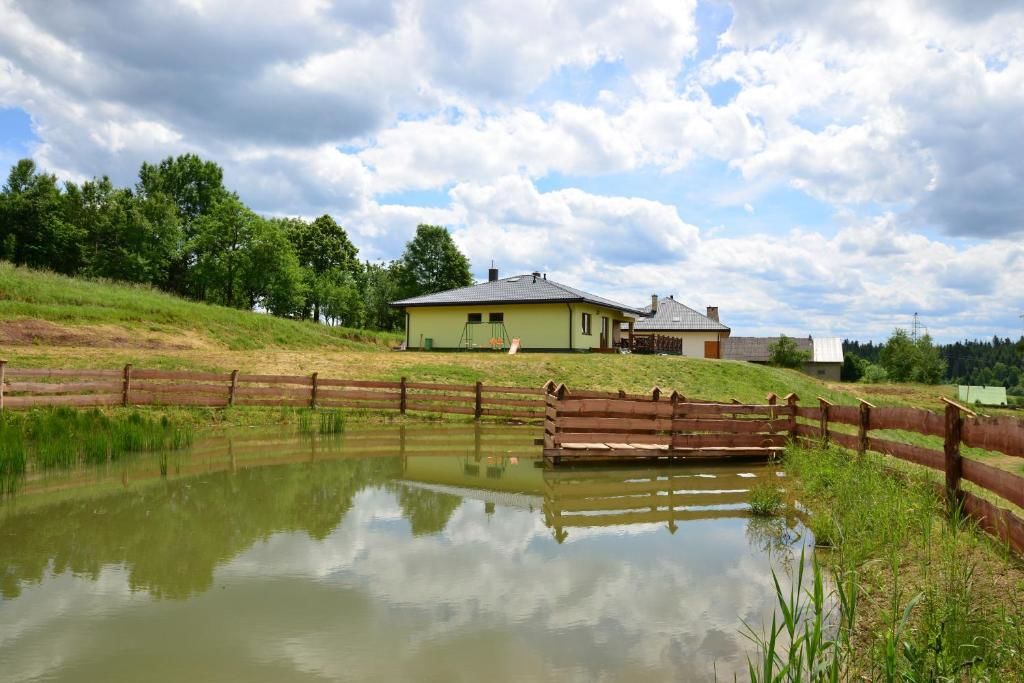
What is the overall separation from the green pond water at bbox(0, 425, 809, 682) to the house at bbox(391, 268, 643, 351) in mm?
24733

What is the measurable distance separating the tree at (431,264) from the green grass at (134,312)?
26.0 meters

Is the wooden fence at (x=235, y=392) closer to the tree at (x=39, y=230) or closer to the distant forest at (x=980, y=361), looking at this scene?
the tree at (x=39, y=230)

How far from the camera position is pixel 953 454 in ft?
21.3

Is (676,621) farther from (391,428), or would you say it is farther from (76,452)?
(391,428)

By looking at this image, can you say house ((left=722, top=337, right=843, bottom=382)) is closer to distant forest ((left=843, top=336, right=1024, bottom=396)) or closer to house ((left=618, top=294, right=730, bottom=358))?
house ((left=618, top=294, right=730, bottom=358))

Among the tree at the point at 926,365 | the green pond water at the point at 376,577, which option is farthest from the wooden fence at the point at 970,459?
the tree at the point at 926,365

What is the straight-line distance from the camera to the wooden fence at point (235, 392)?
1525 cm

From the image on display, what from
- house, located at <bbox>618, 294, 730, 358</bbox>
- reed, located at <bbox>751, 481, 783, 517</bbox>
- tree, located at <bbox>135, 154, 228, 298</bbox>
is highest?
tree, located at <bbox>135, 154, 228, 298</bbox>

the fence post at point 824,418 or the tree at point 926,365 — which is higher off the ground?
the tree at point 926,365

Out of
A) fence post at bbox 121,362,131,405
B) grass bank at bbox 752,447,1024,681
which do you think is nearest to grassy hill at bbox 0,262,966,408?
fence post at bbox 121,362,131,405

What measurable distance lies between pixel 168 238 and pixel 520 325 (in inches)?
1365

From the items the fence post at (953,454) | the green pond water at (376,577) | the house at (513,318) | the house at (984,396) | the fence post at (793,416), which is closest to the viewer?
the green pond water at (376,577)

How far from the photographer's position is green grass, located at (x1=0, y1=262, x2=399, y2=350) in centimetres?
2694

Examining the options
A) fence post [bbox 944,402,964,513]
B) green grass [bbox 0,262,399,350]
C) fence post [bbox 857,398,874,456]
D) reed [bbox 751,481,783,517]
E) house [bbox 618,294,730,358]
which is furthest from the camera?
house [bbox 618,294,730,358]
